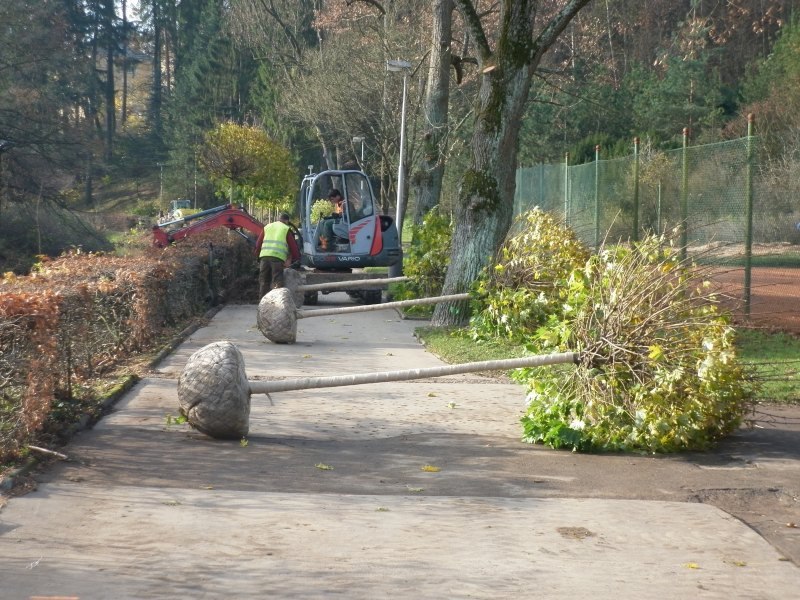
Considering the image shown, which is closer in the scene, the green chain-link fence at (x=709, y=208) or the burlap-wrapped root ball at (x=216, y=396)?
the burlap-wrapped root ball at (x=216, y=396)

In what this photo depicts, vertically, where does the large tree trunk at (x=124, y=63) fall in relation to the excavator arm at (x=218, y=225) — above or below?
above

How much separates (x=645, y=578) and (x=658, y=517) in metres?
1.17

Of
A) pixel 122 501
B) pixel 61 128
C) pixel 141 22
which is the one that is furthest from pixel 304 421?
pixel 141 22

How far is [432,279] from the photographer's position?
66.6 feet

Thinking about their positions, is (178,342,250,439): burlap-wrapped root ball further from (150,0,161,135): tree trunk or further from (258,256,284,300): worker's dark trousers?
(150,0,161,135): tree trunk

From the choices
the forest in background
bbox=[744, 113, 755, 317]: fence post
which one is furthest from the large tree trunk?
bbox=[744, 113, 755, 317]: fence post

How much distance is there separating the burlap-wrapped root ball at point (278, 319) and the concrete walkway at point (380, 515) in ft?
15.1

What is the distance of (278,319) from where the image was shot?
48.2 feet

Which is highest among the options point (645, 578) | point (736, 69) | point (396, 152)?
point (736, 69)

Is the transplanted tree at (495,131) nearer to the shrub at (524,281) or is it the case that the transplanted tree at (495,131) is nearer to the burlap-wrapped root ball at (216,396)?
the shrub at (524,281)

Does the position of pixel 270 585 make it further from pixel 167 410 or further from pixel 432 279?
pixel 432 279

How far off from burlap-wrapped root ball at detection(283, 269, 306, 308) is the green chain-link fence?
4.99m

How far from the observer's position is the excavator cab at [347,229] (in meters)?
22.9

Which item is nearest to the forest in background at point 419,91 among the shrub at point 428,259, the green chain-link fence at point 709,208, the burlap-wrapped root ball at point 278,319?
the green chain-link fence at point 709,208
